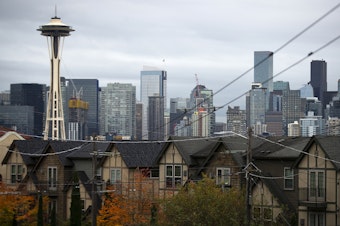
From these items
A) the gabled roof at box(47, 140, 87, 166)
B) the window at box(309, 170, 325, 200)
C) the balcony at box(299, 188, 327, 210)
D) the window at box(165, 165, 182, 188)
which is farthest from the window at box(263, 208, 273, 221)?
the gabled roof at box(47, 140, 87, 166)

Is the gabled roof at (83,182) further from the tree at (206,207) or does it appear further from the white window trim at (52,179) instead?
the tree at (206,207)

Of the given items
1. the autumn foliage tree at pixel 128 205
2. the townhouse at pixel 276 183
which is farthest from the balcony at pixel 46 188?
the townhouse at pixel 276 183

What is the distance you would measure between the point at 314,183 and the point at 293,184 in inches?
125

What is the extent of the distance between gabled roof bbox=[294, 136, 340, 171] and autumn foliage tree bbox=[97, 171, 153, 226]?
497 inches

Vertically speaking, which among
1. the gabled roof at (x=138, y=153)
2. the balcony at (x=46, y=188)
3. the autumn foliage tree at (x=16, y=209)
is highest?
the gabled roof at (x=138, y=153)

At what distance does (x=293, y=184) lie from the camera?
247 ft

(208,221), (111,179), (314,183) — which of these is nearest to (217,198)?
(208,221)

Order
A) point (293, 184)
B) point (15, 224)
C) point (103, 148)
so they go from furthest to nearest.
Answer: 1. point (103, 148)
2. point (15, 224)
3. point (293, 184)

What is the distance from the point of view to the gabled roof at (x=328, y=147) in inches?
2800

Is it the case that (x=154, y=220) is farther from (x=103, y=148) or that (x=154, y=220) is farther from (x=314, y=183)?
(x=103, y=148)

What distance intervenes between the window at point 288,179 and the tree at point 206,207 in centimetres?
469

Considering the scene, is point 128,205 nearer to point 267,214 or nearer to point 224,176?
point 224,176

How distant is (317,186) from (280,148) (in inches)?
289

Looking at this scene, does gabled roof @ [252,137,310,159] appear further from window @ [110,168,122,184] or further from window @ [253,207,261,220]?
window @ [110,168,122,184]
